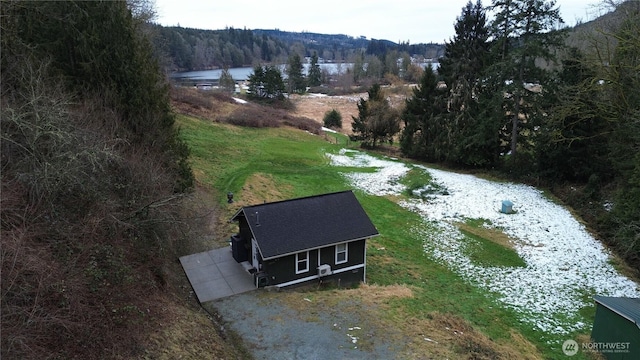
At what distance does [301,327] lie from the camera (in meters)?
13.4

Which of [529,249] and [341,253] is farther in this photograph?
[529,249]

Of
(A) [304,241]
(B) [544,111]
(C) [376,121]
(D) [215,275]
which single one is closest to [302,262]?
(A) [304,241]

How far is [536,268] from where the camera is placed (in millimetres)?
19422

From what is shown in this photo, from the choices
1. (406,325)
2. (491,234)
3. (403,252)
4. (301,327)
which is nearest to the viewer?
(301,327)

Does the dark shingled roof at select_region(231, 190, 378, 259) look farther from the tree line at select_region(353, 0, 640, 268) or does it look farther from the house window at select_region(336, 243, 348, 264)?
the tree line at select_region(353, 0, 640, 268)

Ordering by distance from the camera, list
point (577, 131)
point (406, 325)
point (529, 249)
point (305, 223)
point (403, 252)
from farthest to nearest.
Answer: point (577, 131)
point (403, 252)
point (529, 249)
point (305, 223)
point (406, 325)

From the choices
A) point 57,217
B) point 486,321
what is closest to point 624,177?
point 486,321

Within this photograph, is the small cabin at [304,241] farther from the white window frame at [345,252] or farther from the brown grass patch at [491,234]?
the brown grass patch at [491,234]

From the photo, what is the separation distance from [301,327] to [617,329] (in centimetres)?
1032

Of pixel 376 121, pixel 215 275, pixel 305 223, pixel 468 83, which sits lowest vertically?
pixel 215 275

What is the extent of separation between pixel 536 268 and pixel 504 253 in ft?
5.95

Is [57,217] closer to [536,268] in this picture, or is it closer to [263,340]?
[263,340]

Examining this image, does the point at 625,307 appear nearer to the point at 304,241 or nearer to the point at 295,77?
the point at 304,241

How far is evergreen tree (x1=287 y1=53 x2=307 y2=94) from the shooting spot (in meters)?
98.8
